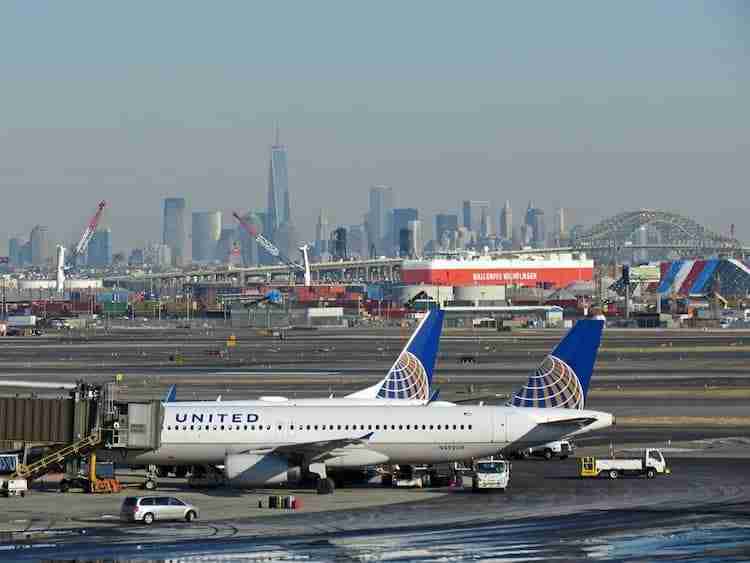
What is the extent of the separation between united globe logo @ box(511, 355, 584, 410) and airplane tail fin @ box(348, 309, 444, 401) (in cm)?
905

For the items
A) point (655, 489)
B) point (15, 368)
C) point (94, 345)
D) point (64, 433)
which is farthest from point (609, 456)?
point (94, 345)

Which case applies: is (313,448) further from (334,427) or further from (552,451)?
(552,451)

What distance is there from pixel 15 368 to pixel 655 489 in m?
88.1

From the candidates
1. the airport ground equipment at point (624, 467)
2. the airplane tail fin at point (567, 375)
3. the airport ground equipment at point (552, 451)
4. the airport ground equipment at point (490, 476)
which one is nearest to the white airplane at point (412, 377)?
the airport ground equipment at point (552, 451)

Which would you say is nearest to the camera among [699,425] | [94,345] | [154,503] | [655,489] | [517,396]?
[154,503]

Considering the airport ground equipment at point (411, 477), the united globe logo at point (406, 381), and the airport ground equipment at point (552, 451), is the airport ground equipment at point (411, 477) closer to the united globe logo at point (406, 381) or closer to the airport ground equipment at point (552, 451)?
the airport ground equipment at point (552, 451)

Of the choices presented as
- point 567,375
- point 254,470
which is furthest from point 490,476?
point 567,375

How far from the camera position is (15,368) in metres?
142

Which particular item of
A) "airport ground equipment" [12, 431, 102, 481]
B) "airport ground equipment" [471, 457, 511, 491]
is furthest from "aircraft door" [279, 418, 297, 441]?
"airport ground equipment" [471, 457, 511, 491]

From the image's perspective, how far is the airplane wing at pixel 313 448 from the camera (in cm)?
6500

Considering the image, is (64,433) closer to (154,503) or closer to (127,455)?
(127,455)

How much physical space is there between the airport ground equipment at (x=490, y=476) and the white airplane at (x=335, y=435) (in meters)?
1.70

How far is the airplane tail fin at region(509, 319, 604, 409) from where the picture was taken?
71.7 meters

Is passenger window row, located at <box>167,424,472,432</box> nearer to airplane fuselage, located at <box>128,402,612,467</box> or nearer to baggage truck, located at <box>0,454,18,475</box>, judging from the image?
airplane fuselage, located at <box>128,402,612,467</box>
